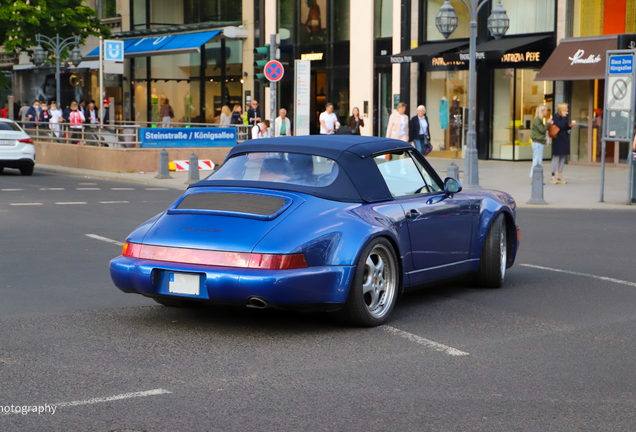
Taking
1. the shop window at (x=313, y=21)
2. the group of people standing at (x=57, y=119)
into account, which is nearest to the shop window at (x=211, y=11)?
the shop window at (x=313, y=21)

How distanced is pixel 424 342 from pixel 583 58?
22.3m

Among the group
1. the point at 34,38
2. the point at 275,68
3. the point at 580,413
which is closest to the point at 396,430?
the point at 580,413

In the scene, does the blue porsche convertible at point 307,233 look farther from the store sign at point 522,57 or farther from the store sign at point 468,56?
the store sign at point 522,57

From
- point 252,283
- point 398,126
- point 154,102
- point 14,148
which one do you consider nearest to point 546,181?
point 398,126

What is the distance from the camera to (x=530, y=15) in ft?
97.3

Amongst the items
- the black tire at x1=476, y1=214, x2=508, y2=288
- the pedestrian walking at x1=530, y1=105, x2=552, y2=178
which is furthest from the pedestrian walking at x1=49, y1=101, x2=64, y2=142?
the black tire at x1=476, y1=214, x2=508, y2=288

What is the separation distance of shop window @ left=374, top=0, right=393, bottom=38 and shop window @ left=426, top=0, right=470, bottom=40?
1821 mm

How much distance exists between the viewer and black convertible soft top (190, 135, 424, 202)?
6.84 metres

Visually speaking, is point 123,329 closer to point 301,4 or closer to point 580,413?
point 580,413

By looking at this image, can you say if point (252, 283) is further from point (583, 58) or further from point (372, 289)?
point (583, 58)

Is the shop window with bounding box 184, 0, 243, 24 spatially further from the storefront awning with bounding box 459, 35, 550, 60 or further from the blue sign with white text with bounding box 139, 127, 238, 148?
the blue sign with white text with bounding box 139, 127, 238, 148

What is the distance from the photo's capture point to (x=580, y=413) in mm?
4746

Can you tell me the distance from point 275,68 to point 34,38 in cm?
1767

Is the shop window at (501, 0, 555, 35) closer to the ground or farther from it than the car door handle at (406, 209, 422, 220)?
farther from it
